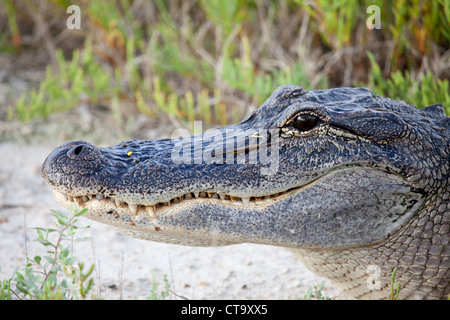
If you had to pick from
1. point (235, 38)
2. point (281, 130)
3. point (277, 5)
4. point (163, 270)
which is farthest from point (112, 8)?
point (281, 130)

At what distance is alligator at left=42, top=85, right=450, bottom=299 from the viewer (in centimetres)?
236

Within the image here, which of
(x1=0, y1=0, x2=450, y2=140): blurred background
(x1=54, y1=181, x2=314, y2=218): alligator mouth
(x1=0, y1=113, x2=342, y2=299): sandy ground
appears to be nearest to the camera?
(x1=54, y1=181, x2=314, y2=218): alligator mouth

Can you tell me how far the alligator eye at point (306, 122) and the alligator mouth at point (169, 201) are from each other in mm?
286

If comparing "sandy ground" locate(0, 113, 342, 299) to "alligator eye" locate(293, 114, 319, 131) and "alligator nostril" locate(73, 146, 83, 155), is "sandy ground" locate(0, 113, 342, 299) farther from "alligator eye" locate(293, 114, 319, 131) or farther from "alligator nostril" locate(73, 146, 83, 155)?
"alligator eye" locate(293, 114, 319, 131)

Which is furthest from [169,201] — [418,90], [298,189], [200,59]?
[200,59]

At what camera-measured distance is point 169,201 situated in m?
2.38

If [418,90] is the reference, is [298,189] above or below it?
below

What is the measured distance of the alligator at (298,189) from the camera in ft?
7.73

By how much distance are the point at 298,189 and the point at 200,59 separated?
3794 mm

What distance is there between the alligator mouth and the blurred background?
84.8 inches

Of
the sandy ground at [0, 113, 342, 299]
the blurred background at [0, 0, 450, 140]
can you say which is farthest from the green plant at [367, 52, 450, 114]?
the sandy ground at [0, 113, 342, 299]

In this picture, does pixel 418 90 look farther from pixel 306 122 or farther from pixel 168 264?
pixel 168 264
